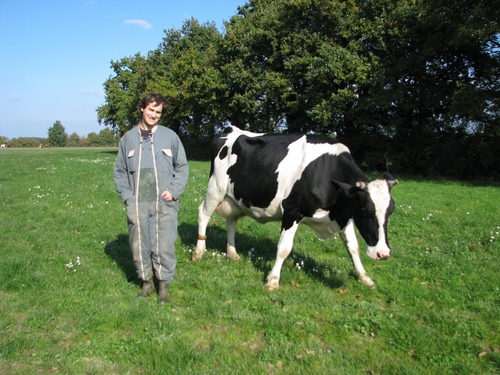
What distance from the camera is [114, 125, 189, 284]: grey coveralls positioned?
19.1 ft

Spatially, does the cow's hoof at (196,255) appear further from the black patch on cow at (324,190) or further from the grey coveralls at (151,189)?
the black patch on cow at (324,190)

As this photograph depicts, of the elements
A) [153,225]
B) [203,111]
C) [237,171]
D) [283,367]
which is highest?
[203,111]

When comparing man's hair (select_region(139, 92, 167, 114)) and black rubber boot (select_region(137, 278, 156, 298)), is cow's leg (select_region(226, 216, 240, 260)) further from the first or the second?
man's hair (select_region(139, 92, 167, 114))

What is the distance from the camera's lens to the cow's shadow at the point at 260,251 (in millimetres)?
7215

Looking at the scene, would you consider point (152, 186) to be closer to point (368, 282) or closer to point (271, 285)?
point (271, 285)

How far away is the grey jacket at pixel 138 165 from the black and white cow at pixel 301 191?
175 centimetres

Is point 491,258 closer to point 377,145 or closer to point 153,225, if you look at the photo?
point 153,225

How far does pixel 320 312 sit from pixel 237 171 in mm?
3107

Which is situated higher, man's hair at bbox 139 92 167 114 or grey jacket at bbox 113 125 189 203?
man's hair at bbox 139 92 167 114

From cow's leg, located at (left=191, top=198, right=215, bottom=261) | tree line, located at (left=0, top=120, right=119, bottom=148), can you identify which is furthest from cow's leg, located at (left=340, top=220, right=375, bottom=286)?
tree line, located at (left=0, top=120, right=119, bottom=148)

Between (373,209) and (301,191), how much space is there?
121cm

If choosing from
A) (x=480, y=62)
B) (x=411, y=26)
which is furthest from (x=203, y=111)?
(x=480, y=62)

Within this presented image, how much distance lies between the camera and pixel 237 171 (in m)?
7.89

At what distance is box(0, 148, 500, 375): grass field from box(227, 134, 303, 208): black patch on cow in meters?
1.27
